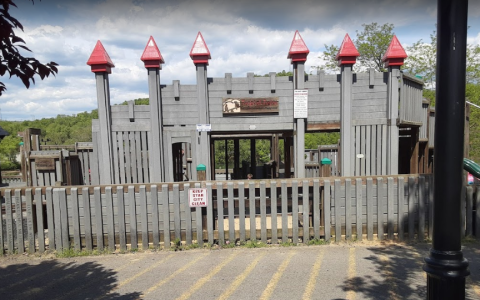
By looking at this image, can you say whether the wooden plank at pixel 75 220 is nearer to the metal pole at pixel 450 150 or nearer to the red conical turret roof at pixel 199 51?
the red conical turret roof at pixel 199 51

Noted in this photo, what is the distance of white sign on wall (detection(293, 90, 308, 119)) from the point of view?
29.3ft

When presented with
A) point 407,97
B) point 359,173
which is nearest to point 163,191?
point 359,173

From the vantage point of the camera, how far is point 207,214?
5969 millimetres

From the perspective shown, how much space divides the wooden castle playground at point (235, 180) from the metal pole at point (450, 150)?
13.4ft

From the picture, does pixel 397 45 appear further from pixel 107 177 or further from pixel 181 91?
pixel 107 177

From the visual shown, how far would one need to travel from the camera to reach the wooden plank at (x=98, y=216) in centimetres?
578

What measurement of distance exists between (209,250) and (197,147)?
12.0 feet

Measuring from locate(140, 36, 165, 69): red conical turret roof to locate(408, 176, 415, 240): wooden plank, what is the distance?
6807 mm

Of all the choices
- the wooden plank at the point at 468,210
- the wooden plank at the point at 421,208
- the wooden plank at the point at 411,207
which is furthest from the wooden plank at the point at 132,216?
the wooden plank at the point at 468,210

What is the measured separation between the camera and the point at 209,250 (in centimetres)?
579

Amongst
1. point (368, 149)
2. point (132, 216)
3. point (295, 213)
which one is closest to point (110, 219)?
point (132, 216)

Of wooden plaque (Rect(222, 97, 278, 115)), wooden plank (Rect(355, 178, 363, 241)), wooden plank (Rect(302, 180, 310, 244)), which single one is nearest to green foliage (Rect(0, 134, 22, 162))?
wooden plaque (Rect(222, 97, 278, 115))

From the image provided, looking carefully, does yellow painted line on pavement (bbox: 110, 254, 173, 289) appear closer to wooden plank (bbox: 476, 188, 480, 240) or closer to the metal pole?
the metal pole

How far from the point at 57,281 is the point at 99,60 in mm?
5938
